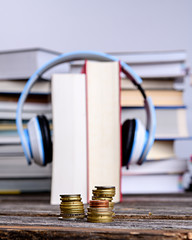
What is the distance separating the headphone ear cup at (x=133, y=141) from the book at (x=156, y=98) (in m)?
0.29

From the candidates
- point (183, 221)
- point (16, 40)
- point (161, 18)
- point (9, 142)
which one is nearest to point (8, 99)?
point (9, 142)

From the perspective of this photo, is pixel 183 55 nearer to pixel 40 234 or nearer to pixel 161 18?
pixel 161 18

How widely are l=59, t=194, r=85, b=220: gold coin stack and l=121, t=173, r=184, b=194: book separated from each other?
Result: 52 centimetres

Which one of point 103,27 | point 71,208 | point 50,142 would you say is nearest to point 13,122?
point 50,142

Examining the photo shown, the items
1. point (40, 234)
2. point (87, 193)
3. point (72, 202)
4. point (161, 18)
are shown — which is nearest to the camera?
point (40, 234)

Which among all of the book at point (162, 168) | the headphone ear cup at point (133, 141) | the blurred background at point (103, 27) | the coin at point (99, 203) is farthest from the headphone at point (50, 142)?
the blurred background at point (103, 27)

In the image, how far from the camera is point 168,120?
110 cm

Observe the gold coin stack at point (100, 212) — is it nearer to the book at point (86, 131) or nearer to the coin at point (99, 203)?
the coin at point (99, 203)

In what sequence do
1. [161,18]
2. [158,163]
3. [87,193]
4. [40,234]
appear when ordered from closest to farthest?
[40,234]
[87,193]
[158,163]
[161,18]

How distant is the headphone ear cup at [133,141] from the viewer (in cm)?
81

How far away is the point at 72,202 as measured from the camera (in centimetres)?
53

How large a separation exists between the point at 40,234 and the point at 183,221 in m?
0.17

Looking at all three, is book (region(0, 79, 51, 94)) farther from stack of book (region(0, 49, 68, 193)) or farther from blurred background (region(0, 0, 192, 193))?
blurred background (region(0, 0, 192, 193))

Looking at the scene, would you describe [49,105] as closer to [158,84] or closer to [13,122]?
[13,122]
